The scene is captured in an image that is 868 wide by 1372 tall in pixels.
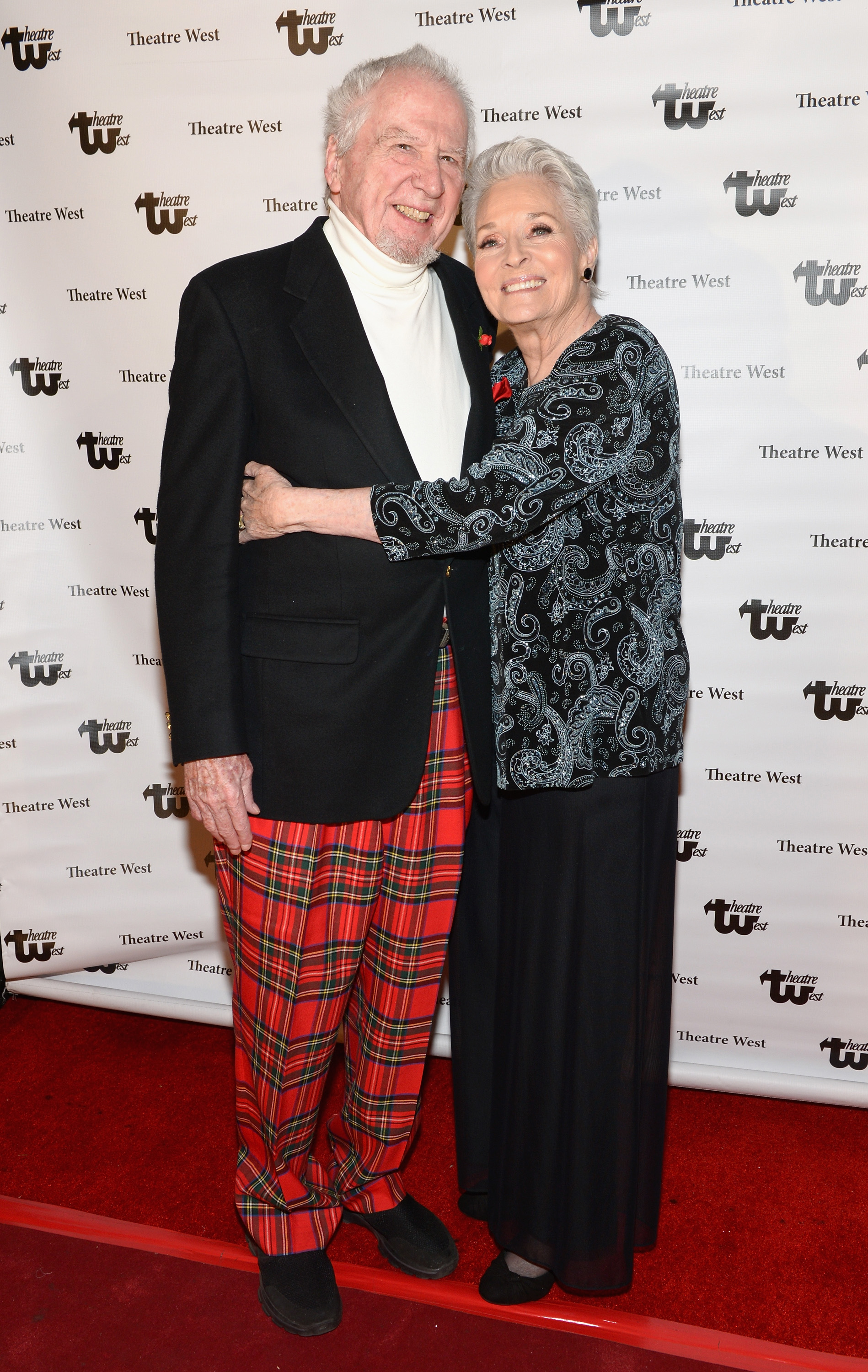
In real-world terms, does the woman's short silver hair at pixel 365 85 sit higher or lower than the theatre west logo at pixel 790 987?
higher

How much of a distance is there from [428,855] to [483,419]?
0.79 m

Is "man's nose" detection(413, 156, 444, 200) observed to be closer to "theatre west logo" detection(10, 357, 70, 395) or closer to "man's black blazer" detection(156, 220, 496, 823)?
"man's black blazer" detection(156, 220, 496, 823)

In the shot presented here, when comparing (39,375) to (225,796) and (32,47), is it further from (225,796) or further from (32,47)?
(225,796)

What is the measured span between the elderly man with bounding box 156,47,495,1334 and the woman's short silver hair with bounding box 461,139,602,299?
0.05 metres

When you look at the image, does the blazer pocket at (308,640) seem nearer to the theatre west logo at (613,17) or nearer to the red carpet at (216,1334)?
the red carpet at (216,1334)

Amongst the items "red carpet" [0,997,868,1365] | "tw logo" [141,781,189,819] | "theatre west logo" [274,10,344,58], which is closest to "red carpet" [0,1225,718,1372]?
"red carpet" [0,997,868,1365]

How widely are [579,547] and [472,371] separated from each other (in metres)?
0.43

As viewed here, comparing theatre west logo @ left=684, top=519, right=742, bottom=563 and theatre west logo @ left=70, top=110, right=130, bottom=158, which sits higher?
theatre west logo @ left=70, top=110, right=130, bottom=158

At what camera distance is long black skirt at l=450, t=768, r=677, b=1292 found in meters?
1.83

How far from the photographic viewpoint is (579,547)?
5.70 feet

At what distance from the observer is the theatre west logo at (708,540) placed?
8.38 ft

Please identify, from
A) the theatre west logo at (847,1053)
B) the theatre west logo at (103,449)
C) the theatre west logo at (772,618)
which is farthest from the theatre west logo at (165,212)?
the theatre west logo at (847,1053)

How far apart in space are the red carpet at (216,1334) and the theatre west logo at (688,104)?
2.43m

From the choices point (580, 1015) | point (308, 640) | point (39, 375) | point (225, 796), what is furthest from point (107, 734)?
point (580, 1015)
